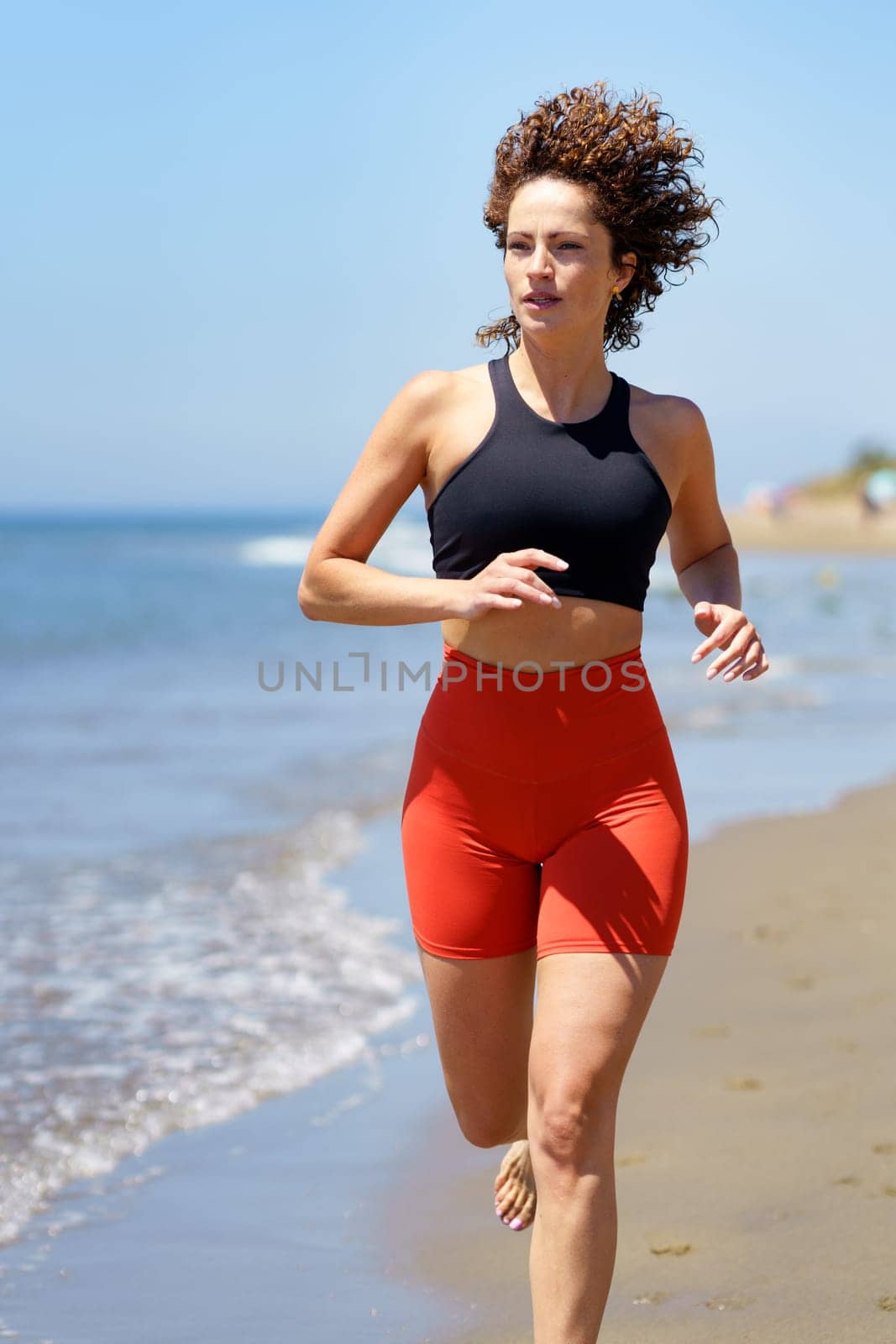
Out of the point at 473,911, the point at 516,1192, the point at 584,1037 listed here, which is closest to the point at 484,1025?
Result: the point at 473,911

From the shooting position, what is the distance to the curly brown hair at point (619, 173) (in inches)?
113

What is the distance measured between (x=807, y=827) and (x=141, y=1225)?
16.6 feet

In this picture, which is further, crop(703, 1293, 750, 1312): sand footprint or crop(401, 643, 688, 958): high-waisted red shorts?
crop(703, 1293, 750, 1312): sand footprint

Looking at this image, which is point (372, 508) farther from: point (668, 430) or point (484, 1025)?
point (484, 1025)

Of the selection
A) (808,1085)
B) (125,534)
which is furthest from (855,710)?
(125,534)

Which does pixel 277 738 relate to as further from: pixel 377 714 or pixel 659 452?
pixel 659 452

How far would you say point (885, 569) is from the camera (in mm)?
35000

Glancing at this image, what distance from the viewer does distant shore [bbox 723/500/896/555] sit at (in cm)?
4444

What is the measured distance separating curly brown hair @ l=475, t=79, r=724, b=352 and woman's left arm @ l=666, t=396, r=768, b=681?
33 centimetres

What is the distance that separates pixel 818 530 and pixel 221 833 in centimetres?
4443

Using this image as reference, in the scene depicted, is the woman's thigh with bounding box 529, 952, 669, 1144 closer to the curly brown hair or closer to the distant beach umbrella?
the curly brown hair

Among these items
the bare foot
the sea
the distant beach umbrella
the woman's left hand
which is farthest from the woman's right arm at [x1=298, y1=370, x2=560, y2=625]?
the distant beach umbrella

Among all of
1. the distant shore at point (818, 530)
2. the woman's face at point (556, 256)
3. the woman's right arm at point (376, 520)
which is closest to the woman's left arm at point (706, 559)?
the woman's face at point (556, 256)

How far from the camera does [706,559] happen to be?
3.16 metres
